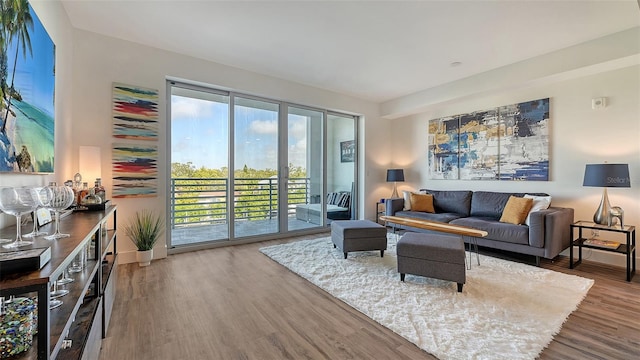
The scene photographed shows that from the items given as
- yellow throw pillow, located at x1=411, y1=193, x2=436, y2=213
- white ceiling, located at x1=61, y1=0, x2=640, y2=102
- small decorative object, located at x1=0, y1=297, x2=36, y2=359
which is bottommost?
small decorative object, located at x1=0, y1=297, x2=36, y2=359

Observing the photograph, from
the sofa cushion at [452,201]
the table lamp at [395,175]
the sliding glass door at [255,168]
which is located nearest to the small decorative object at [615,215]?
the sofa cushion at [452,201]

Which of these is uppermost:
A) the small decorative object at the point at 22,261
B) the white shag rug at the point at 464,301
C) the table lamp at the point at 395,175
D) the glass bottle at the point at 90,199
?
the table lamp at the point at 395,175

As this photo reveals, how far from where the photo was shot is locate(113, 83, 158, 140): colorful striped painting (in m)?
3.26

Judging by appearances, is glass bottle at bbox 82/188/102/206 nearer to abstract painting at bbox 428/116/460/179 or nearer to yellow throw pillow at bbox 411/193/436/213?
yellow throw pillow at bbox 411/193/436/213

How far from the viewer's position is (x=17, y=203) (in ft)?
3.60

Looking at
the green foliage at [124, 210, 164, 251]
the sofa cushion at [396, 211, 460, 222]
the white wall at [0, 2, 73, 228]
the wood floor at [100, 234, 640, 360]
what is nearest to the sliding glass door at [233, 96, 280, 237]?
the green foliage at [124, 210, 164, 251]

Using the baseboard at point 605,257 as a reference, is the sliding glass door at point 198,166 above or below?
above

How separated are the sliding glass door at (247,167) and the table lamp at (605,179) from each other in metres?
3.72

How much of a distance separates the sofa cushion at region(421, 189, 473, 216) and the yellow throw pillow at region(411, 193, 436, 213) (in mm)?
161

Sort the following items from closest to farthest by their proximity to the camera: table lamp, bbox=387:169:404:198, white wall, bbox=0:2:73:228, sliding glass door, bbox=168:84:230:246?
white wall, bbox=0:2:73:228 → sliding glass door, bbox=168:84:230:246 → table lamp, bbox=387:169:404:198

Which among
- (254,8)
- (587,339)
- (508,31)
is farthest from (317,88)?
(587,339)

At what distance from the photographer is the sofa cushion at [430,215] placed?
4.17 m

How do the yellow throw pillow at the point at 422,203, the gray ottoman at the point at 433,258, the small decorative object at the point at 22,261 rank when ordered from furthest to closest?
1. the yellow throw pillow at the point at 422,203
2. the gray ottoman at the point at 433,258
3. the small decorative object at the point at 22,261

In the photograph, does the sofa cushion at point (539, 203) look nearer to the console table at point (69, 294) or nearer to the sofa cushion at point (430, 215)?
the sofa cushion at point (430, 215)
